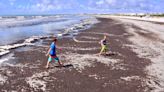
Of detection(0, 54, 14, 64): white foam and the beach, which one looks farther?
detection(0, 54, 14, 64): white foam

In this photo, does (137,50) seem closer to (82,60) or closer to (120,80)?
(82,60)

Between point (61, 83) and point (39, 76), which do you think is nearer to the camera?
point (61, 83)

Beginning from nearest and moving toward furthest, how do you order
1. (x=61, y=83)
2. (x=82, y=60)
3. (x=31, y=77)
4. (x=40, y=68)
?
(x=61, y=83) < (x=31, y=77) < (x=40, y=68) < (x=82, y=60)

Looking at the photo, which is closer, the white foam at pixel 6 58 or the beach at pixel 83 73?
the beach at pixel 83 73

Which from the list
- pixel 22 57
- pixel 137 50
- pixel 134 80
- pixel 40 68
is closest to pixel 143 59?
pixel 137 50

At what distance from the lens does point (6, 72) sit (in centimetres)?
1370

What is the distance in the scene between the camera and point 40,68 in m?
14.6

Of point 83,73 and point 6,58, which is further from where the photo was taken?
point 6,58

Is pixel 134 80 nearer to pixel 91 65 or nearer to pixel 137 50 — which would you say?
pixel 91 65

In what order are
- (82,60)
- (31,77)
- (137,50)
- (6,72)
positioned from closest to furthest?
(31,77)
(6,72)
(82,60)
(137,50)

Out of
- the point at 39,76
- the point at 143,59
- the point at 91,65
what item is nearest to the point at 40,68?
the point at 39,76

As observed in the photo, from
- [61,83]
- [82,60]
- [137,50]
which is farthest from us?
[137,50]

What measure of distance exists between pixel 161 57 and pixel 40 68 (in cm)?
831

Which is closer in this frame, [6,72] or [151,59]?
[6,72]
